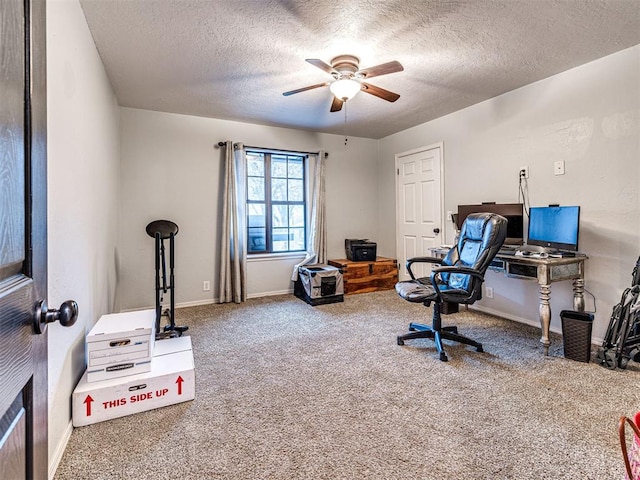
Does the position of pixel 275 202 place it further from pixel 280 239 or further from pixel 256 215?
pixel 280 239

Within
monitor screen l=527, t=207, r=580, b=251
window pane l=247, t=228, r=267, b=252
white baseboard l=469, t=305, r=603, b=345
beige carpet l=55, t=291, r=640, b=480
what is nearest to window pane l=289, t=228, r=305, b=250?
→ window pane l=247, t=228, r=267, b=252

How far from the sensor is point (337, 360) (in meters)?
2.47

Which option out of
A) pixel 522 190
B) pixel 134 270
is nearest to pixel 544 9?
pixel 522 190

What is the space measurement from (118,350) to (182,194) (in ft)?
8.48

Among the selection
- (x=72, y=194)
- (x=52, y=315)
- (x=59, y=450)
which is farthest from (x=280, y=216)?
(x=52, y=315)

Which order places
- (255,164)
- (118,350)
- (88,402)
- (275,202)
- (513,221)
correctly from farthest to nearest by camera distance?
(275,202)
(255,164)
(513,221)
(118,350)
(88,402)

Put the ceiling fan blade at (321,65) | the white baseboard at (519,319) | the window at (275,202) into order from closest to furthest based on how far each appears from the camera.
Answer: the ceiling fan blade at (321,65)
the white baseboard at (519,319)
the window at (275,202)

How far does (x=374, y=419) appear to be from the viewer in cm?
Answer: 173

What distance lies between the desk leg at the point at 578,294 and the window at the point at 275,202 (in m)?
3.24

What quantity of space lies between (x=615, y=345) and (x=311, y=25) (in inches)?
121

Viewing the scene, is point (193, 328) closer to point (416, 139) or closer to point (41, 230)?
point (41, 230)

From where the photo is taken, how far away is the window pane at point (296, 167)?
4.82 meters

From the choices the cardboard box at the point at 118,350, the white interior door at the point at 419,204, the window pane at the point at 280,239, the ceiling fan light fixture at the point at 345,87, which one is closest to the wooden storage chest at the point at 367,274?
the white interior door at the point at 419,204

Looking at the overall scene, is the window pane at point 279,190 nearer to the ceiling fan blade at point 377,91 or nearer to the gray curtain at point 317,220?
the gray curtain at point 317,220
